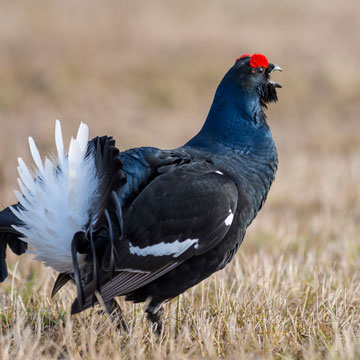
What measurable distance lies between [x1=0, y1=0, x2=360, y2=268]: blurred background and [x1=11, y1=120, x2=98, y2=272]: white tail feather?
2996mm

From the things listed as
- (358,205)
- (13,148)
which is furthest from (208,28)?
(358,205)

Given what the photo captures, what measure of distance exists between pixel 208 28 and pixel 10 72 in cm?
580

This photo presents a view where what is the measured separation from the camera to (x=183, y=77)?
13586mm

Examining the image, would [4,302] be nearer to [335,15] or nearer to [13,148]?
[13,148]

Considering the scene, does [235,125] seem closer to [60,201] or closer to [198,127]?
[60,201]

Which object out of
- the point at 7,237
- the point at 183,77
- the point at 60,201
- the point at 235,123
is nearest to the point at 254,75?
the point at 235,123

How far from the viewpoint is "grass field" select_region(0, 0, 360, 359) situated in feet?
8.43

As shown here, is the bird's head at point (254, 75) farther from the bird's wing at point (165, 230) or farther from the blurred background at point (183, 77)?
the blurred background at point (183, 77)

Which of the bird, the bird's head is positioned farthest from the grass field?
the bird's head

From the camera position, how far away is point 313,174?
7125 millimetres

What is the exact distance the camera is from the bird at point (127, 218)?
2592mm

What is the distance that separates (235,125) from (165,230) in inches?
30.0

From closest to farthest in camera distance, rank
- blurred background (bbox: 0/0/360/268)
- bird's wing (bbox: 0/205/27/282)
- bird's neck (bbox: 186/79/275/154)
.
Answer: bird's wing (bbox: 0/205/27/282)
bird's neck (bbox: 186/79/275/154)
blurred background (bbox: 0/0/360/268)

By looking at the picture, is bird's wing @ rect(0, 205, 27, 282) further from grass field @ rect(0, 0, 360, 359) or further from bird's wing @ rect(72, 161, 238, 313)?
bird's wing @ rect(72, 161, 238, 313)
